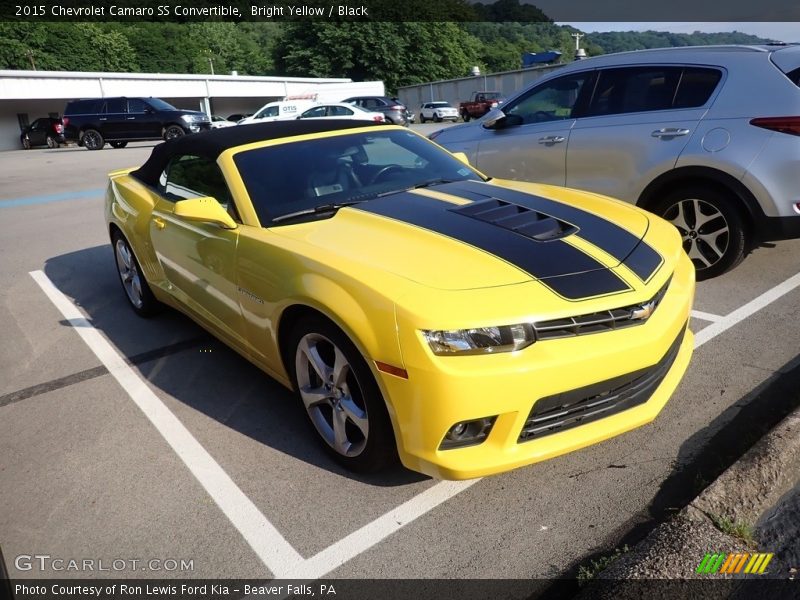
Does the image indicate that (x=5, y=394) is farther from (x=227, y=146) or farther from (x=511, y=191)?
(x=511, y=191)

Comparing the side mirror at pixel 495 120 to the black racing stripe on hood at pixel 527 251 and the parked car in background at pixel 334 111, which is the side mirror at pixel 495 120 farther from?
the parked car in background at pixel 334 111

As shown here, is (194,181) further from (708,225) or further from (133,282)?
(708,225)

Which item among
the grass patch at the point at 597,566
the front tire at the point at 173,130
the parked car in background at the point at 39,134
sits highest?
the grass patch at the point at 597,566

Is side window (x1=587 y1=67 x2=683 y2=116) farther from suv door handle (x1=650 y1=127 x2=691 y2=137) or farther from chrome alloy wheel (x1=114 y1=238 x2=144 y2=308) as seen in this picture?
chrome alloy wheel (x1=114 y1=238 x2=144 y2=308)

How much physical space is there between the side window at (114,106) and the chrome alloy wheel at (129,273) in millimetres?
21790

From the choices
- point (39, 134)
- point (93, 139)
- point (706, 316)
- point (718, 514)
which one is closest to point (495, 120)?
point (706, 316)

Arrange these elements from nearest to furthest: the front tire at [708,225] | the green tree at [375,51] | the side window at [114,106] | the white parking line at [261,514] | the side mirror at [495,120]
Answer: the white parking line at [261,514], the front tire at [708,225], the side mirror at [495,120], the side window at [114,106], the green tree at [375,51]

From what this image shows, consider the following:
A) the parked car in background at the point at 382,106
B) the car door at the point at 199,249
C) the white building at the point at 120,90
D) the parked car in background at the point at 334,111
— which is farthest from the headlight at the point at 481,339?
the white building at the point at 120,90

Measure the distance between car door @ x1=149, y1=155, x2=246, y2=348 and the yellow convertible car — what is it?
2 centimetres

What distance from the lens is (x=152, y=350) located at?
427 cm

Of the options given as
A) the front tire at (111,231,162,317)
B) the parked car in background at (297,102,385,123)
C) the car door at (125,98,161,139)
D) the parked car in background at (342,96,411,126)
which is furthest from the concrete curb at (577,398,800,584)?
the parked car in background at (342,96,411,126)

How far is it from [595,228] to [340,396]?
1.44 metres

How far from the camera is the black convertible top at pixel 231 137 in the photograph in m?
3.67

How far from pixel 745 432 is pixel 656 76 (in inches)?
131
